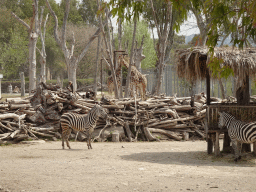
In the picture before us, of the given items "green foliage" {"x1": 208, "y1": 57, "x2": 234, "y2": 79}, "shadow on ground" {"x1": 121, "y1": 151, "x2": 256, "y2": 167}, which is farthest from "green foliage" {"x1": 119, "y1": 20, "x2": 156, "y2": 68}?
"green foliage" {"x1": 208, "y1": 57, "x2": 234, "y2": 79}

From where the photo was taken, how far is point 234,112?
894 centimetres

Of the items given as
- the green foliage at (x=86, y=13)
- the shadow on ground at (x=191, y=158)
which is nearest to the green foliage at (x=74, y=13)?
the green foliage at (x=86, y=13)

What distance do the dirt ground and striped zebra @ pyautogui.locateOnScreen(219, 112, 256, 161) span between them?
1.30 feet

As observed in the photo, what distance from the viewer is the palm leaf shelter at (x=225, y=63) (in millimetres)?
8438

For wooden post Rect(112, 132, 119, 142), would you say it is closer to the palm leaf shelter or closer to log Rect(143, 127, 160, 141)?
log Rect(143, 127, 160, 141)

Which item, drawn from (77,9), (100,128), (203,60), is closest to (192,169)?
(203,60)

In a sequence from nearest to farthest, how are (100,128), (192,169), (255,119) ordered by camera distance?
(192,169)
(255,119)
(100,128)

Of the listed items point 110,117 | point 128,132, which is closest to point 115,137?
point 128,132

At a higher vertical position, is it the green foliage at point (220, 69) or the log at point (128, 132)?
the green foliage at point (220, 69)

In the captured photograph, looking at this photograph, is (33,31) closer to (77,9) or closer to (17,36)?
(17,36)

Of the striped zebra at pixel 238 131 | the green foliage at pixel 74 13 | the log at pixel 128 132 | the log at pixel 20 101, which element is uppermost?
the green foliage at pixel 74 13

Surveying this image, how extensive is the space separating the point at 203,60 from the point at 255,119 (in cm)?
212

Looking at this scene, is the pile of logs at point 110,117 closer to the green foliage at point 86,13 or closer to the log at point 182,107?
the log at point 182,107

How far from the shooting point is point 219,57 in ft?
27.6
